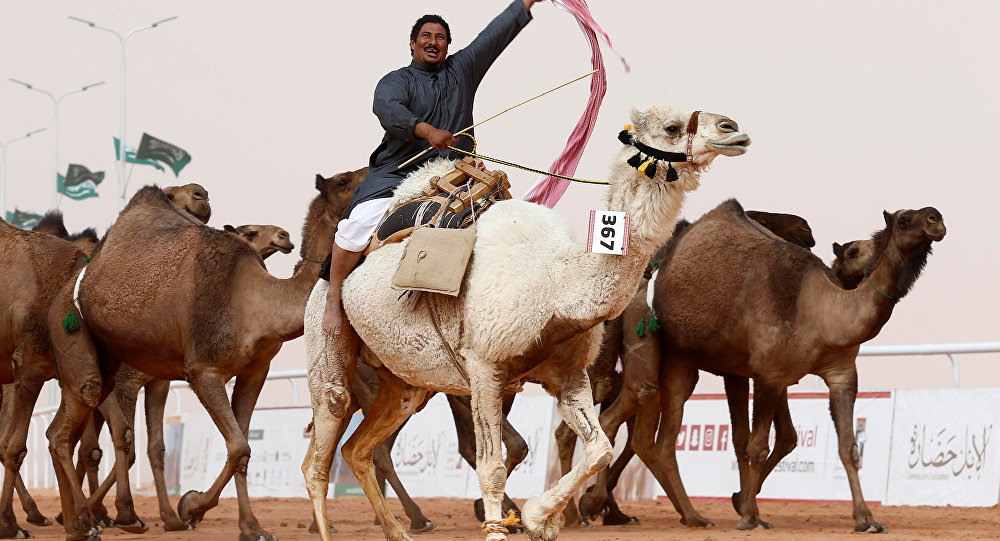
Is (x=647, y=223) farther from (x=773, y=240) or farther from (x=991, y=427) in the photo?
(x=991, y=427)

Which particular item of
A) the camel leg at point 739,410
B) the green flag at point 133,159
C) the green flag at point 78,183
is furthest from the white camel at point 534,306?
the green flag at point 78,183

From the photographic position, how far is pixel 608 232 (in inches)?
251

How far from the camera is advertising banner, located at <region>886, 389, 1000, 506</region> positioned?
12.1 m

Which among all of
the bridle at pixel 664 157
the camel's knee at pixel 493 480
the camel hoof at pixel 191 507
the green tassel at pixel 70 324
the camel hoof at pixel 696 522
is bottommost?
the camel hoof at pixel 696 522

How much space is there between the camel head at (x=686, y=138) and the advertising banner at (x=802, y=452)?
7.45 m

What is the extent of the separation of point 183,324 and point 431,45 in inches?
136

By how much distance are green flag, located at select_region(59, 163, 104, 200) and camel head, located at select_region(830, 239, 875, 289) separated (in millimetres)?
26722

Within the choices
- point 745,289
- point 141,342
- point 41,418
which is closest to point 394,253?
point 141,342

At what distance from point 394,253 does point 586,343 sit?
4.15 feet

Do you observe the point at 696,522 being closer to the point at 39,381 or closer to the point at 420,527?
the point at 420,527

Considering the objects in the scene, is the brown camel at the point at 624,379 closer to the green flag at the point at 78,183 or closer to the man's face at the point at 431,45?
the man's face at the point at 431,45

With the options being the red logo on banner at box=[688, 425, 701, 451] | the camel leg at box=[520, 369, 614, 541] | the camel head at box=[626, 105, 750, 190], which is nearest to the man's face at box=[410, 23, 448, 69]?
the camel head at box=[626, 105, 750, 190]

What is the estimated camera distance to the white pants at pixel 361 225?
24.7 ft

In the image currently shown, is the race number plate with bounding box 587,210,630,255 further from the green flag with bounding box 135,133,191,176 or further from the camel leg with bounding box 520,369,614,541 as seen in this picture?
the green flag with bounding box 135,133,191,176
